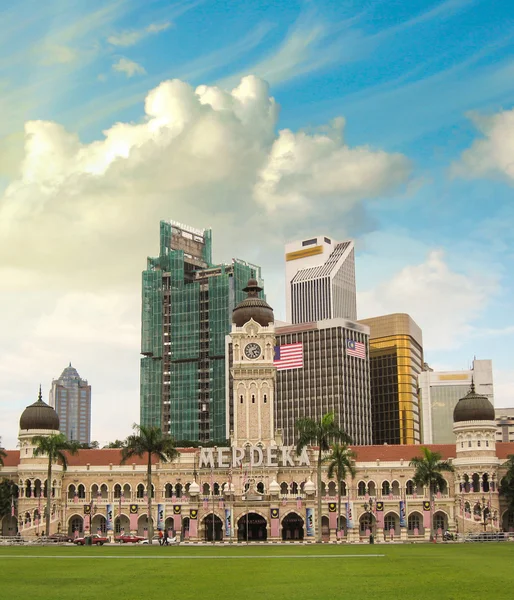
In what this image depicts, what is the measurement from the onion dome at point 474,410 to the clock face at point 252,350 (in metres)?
27.7

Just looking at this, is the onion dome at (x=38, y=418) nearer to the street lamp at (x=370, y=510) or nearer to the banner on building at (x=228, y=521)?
the banner on building at (x=228, y=521)

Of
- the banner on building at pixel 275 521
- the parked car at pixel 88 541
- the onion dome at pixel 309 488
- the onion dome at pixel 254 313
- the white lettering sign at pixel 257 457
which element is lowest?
the parked car at pixel 88 541

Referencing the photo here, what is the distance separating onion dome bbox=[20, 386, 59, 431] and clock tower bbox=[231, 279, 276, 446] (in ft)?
79.6

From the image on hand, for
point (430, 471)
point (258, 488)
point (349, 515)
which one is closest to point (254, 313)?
point (258, 488)

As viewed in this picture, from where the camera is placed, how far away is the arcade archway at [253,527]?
381ft

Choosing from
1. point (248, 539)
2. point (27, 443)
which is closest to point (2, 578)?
point (248, 539)

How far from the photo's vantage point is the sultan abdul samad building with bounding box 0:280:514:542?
116 metres

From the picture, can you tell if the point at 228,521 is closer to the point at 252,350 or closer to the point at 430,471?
the point at 430,471

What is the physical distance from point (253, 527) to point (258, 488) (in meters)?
5.74

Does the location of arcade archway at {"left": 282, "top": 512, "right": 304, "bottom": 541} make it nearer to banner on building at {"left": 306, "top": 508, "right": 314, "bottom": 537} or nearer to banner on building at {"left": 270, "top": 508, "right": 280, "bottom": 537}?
banner on building at {"left": 306, "top": 508, "right": 314, "bottom": 537}

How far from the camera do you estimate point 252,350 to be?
429ft

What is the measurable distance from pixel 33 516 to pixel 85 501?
7.20 meters

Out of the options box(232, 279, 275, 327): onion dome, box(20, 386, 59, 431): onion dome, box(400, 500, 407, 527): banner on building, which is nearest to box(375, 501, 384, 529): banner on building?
box(400, 500, 407, 527): banner on building

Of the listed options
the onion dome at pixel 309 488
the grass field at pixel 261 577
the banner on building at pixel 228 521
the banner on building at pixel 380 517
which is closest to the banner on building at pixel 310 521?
the onion dome at pixel 309 488
